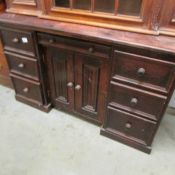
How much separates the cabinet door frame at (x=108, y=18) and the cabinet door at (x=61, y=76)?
252 mm

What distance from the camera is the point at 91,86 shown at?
4.60 ft

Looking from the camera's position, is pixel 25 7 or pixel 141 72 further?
pixel 25 7

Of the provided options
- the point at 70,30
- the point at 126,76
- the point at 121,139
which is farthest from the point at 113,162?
the point at 70,30

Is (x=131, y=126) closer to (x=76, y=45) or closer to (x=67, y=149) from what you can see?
(x=67, y=149)

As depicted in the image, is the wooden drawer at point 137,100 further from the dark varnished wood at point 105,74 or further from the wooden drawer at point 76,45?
the wooden drawer at point 76,45

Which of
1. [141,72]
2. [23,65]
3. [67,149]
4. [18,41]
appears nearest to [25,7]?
[18,41]

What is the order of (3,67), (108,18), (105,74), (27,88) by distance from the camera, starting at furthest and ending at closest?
(3,67), (27,88), (105,74), (108,18)

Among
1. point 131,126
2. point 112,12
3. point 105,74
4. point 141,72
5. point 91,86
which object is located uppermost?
point 112,12

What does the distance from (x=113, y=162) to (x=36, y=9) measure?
134cm

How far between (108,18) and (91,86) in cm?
52

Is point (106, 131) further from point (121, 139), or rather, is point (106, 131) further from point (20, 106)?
point (20, 106)

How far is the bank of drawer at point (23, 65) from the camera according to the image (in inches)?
58.8

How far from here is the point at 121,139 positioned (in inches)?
58.3

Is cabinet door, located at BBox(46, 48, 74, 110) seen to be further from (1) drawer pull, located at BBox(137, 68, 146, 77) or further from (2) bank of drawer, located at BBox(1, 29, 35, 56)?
(1) drawer pull, located at BBox(137, 68, 146, 77)
